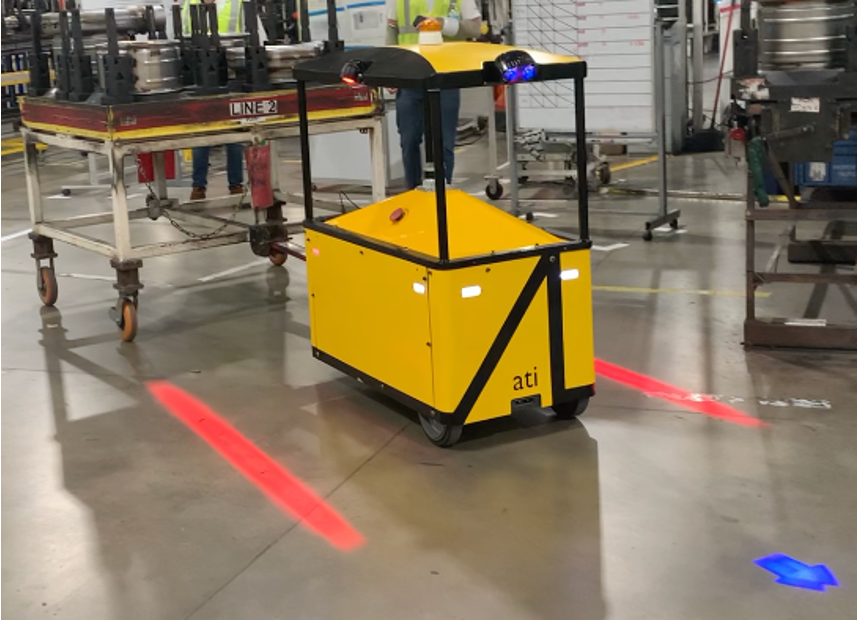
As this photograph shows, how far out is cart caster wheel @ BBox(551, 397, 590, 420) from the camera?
461 centimetres

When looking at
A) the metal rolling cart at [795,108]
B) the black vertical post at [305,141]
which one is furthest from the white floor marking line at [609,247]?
the black vertical post at [305,141]

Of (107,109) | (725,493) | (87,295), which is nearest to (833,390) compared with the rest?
(725,493)

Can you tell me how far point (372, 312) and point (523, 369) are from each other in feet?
2.26

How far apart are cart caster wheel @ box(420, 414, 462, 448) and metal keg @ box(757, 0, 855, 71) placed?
2230mm

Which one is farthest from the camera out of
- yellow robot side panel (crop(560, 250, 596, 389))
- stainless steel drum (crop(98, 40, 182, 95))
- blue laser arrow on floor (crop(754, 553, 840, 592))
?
stainless steel drum (crop(98, 40, 182, 95))

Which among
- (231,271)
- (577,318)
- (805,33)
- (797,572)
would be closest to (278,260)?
(231,271)

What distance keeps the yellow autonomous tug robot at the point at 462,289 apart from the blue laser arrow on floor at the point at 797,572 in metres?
1.25

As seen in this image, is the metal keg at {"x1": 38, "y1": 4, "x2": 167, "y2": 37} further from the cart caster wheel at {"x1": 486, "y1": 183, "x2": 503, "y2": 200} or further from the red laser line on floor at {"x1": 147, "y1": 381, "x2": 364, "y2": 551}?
the cart caster wheel at {"x1": 486, "y1": 183, "x2": 503, "y2": 200}

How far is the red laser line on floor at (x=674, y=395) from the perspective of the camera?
181 inches

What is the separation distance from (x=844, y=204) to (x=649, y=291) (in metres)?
1.42

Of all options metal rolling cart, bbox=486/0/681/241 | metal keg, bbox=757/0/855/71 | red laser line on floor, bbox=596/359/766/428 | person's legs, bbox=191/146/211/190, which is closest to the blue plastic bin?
metal keg, bbox=757/0/855/71

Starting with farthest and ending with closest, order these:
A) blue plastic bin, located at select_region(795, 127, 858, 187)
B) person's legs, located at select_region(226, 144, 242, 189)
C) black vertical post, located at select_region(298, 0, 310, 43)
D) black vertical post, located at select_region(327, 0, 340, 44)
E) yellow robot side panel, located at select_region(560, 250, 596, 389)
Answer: person's legs, located at select_region(226, 144, 242, 189) < black vertical post, located at select_region(298, 0, 310, 43) < black vertical post, located at select_region(327, 0, 340, 44) < blue plastic bin, located at select_region(795, 127, 858, 187) < yellow robot side panel, located at select_region(560, 250, 596, 389)

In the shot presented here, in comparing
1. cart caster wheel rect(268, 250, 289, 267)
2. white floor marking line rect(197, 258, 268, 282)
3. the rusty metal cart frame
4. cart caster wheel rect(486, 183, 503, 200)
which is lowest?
white floor marking line rect(197, 258, 268, 282)

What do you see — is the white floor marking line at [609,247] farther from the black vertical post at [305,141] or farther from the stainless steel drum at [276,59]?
the black vertical post at [305,141]
